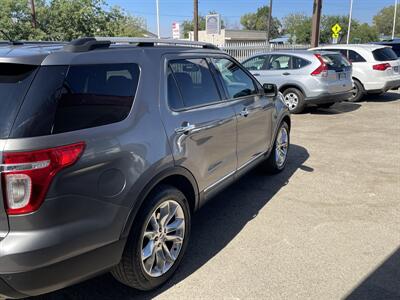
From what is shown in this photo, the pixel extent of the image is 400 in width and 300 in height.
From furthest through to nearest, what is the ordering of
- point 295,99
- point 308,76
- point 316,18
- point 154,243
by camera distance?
point 316,18
point 295,99
point 308,76
point 154,243

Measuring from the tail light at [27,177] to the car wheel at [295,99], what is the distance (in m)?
8.84

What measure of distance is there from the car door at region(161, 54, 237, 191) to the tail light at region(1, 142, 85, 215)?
38.9 inches

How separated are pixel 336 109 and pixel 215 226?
852cm

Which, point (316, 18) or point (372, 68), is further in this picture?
point (316, 18)

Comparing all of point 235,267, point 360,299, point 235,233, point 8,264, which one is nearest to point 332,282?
point 360,299

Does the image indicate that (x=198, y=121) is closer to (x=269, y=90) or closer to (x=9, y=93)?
(x=9, y=93)

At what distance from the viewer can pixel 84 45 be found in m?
2.49

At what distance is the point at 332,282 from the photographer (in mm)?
3078

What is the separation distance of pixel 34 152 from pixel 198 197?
167cm

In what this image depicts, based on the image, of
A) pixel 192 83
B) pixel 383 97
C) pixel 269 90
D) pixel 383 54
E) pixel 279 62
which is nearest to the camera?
pixel 192 83

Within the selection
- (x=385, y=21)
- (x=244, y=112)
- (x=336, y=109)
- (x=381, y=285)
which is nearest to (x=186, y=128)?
(x=244, y=112)

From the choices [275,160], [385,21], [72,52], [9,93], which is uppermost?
[385,21]

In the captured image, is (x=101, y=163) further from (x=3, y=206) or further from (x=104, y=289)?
(x=104, y=289)

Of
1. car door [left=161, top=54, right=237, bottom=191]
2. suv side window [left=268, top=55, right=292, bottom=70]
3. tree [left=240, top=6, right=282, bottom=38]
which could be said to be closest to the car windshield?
car door [left=161, top=54, right=237, bottom=191]
